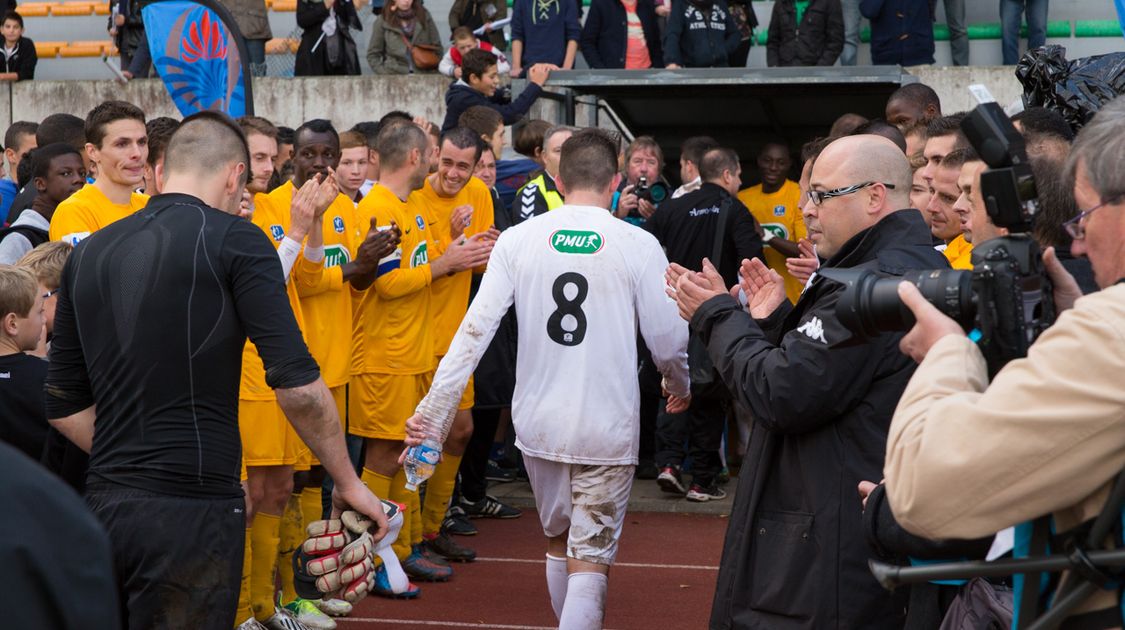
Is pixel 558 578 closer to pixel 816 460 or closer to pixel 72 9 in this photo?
pixel 816 460

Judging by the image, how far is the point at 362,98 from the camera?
14.2 m

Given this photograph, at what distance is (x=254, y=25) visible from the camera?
49.3 ft

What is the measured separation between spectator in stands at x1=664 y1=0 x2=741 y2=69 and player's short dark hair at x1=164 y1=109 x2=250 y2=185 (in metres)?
8.92

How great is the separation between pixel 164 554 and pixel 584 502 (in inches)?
78.9

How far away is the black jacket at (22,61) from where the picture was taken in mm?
15586

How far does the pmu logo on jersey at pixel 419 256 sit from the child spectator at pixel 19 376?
2663 millimetres

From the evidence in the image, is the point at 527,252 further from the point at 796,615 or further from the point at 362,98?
the point at 362,98

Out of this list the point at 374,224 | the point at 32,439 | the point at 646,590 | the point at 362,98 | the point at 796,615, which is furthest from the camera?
the point at 362,98

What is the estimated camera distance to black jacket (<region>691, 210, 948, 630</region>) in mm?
3479

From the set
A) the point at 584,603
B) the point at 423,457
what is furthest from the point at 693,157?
the point at 584,603

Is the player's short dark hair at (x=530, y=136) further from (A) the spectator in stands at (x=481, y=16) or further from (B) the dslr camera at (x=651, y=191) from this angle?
(A) the spectator in stands at (x=481, y=16)

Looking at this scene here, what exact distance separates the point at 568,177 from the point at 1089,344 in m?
3.68

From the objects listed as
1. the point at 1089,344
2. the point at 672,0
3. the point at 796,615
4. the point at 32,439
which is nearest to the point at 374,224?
the point at 32,439

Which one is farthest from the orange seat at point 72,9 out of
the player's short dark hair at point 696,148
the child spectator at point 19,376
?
the child spectator at point 19,376
